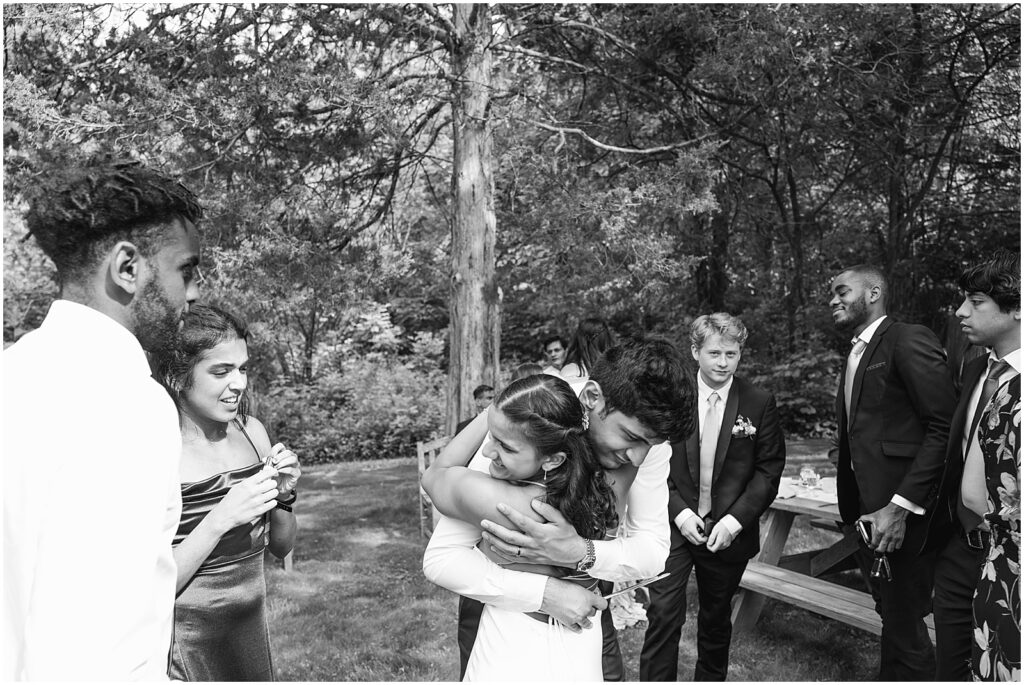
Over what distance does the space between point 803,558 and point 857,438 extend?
2.39 metres

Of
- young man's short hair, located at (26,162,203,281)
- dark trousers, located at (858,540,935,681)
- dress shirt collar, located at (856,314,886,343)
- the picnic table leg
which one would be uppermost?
young man's short hair, located at (26,162,203,281)

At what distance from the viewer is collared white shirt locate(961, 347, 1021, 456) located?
2.82 meters

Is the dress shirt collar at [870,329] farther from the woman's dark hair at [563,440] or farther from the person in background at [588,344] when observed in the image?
the woman's dark hair at [563,440]

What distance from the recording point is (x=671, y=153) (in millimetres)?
10094

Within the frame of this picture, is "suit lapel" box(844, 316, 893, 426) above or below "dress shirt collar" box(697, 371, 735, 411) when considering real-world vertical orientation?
above

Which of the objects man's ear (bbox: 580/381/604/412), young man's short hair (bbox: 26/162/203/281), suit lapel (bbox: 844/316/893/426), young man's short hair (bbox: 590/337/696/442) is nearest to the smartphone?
suit lapel (bbox: 844/316/893/426)

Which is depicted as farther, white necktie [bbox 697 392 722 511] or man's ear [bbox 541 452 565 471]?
white necktie [bbox 697 392 722 511]

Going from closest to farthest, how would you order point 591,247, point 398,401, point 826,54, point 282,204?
1. point 826,54
2. point 282,204
3. point 591,247
4. point 398,401

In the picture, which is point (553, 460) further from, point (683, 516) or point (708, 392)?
point (708, 392)

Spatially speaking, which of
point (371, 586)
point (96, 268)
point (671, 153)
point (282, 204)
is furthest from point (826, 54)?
point (96, 268)

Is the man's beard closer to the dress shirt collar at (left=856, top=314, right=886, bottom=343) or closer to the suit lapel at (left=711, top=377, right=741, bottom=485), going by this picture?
the suit lapel at (left=711, top=377, right=741, bottom=485)

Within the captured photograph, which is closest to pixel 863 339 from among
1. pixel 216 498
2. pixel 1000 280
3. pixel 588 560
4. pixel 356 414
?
pixel 1000 280

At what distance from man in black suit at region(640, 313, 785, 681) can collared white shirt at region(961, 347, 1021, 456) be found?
95 cm

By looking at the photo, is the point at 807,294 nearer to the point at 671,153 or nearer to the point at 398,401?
the point at 671,153
